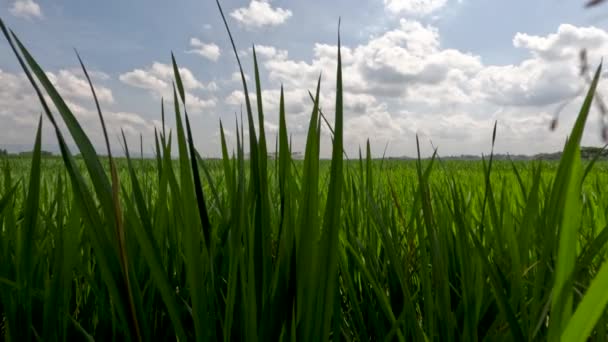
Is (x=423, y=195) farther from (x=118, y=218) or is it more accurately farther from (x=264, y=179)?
(x=118, y=218)

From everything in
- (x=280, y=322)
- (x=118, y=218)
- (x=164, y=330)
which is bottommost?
(x=164, y=330)

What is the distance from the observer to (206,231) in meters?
0.41

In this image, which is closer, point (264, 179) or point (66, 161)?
point (66, 161)

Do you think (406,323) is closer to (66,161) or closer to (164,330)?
(164,330)

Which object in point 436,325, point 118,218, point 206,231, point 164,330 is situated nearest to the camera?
point 118,218

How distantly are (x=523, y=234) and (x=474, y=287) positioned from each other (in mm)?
98

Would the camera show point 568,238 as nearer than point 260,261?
Yes

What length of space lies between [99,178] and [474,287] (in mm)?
470

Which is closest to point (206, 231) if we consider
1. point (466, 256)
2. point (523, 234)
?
point (466, 256)

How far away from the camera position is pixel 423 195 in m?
0.43

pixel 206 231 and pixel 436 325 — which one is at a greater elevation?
pixel 206 231

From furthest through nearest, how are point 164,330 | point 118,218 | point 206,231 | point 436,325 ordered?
point 164,330 < point 436,325 < point 206,231 < point 118,218

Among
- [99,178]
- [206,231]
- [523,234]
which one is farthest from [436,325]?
[99,178]

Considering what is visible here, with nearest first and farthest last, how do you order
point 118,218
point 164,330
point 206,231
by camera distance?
point 118,218
point 206,231
point 164,330
